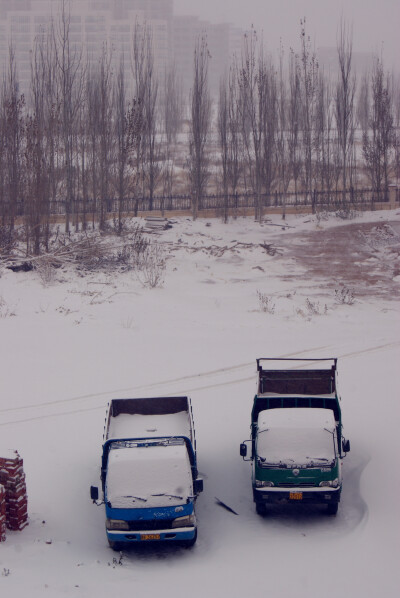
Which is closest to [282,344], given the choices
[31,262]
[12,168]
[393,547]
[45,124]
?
[393,547]

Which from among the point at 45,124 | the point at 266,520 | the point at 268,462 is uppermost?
the point at 45,124

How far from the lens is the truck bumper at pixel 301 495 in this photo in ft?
39.1

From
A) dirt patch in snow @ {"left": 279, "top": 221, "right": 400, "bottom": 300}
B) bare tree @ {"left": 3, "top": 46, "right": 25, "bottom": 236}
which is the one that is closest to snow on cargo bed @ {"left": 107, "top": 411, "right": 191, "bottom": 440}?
dirt patch in snow @ {"left": 279, "top": 221, "right": 400, "bottom": 300}

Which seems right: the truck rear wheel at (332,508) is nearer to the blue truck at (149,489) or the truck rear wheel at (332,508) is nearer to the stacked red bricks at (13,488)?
the blue truck at (149,489)

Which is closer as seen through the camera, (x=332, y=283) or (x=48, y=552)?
(x=48, y=552)

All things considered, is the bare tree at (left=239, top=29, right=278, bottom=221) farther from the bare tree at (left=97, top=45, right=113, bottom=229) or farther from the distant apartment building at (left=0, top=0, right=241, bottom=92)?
the distant apartment building at (left=0, top=0, right=241, bottom=92)

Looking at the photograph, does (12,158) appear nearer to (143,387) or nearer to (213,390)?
(143,387)

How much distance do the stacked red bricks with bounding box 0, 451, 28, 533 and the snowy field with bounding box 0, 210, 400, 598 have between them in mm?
290

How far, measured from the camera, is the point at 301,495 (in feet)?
39.1

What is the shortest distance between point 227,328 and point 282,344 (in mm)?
2625

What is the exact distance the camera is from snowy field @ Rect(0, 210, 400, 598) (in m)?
10.6

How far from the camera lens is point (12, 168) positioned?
3538cm

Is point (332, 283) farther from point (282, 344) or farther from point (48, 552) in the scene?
point (48, 552)

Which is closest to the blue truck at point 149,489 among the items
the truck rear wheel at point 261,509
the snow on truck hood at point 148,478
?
the snow on truck hood at point 148,478
